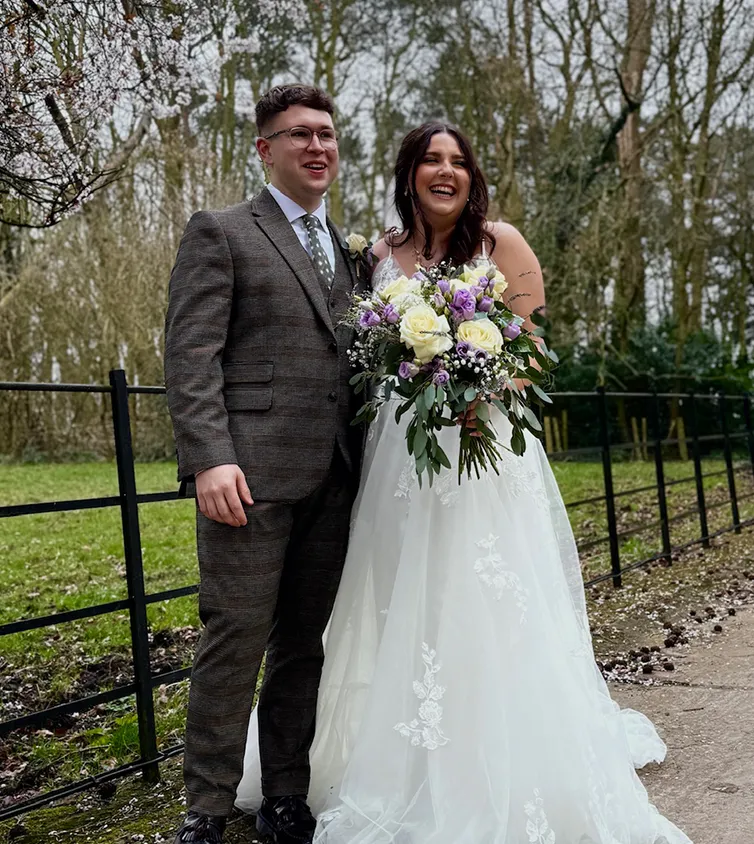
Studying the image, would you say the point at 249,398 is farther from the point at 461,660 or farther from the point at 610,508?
the point at 610,508

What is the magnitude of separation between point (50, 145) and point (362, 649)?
256 centimetres

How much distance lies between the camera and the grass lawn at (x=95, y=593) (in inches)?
143

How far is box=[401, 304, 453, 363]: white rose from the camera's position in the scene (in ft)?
7.80

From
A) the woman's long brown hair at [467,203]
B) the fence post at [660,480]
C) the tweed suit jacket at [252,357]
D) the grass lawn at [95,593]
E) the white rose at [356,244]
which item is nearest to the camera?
the tweed suit jacket at [252,357]

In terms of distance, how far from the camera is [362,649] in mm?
2816

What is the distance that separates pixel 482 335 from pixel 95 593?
465cm

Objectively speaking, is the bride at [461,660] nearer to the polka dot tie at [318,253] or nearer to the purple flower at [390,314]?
the polka dot tie at [318,253]

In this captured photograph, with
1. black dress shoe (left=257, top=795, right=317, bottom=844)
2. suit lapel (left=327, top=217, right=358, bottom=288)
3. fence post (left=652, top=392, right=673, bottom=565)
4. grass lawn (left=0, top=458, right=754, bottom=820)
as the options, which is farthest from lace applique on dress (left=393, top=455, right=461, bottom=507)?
fence post (left=652, top=392, right=673, bottom=565)

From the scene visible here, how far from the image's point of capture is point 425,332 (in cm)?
239

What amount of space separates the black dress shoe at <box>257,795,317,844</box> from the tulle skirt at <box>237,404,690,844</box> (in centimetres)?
8

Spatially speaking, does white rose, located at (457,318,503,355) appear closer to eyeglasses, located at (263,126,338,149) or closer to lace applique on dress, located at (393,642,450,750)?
eyeglasses, located at (263,126,338,149)

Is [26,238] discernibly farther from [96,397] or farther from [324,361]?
[324,361]

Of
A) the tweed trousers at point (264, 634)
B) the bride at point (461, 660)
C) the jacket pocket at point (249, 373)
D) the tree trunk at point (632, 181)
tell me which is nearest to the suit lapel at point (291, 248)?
the jacket pocket at point (249, 373)

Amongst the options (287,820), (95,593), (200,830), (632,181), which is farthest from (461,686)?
(632,181)
